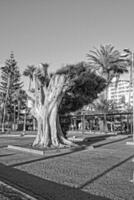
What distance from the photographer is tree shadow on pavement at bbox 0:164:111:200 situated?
18.6 feet

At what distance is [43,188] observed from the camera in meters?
6.41

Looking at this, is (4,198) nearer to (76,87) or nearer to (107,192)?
(107,192)

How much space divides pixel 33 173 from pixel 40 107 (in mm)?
8252

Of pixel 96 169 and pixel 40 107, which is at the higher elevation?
pixel 40 107

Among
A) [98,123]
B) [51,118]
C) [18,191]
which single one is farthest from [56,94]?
[98,123]

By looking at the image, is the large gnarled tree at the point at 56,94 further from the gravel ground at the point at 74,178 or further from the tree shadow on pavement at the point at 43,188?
the tree shadow on pavement at the point at 43,188

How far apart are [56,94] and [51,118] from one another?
1742 millimetres

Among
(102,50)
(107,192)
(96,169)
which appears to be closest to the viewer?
(107,192)

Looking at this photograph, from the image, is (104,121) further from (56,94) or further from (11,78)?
(11,78)

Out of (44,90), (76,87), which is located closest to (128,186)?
(44,90)

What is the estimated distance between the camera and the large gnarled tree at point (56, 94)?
15648mm

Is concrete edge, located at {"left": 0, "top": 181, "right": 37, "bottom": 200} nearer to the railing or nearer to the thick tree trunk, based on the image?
the thick tree trunk

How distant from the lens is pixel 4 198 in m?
5.23

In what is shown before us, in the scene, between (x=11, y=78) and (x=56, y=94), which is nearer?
(x=56, y=94)
